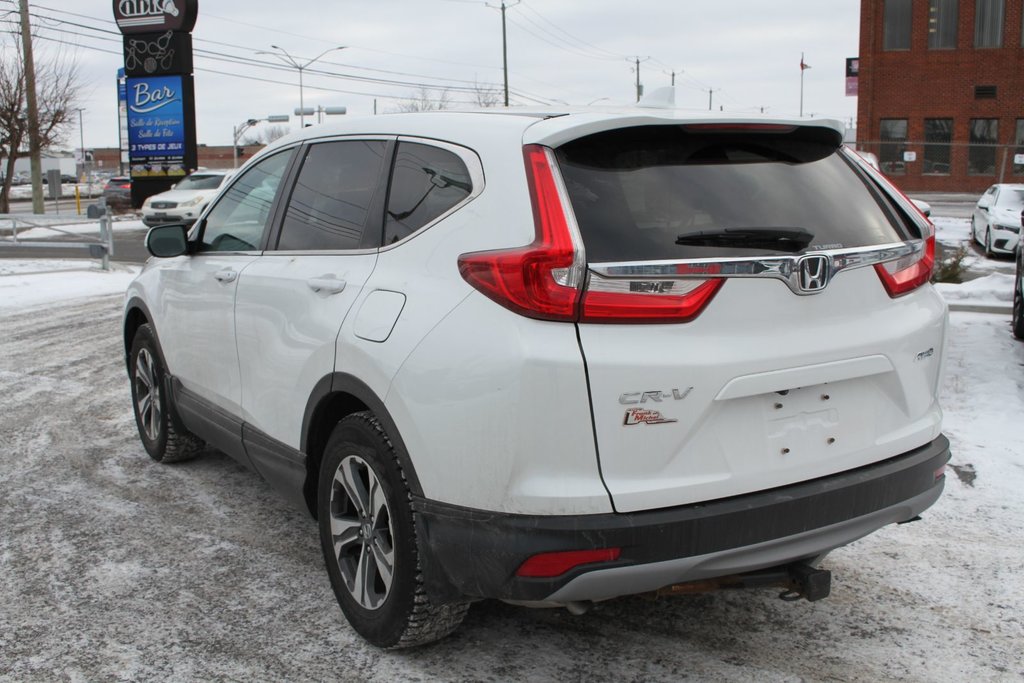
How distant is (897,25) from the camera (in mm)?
44656

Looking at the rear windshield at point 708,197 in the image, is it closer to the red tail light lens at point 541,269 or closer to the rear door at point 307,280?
the red tail light lens at point 541,269

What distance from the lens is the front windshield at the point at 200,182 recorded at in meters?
27.7

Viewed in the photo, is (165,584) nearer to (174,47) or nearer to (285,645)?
(285,645)

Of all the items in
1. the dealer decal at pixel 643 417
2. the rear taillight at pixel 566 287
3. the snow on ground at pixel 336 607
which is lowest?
the snow on ground at pixel 336 607

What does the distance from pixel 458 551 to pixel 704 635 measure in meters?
1.18

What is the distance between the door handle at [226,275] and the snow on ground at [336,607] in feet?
3.86

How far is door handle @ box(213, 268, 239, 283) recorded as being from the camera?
14.2 feet

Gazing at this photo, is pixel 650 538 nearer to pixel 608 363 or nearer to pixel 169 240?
pixel 608 363

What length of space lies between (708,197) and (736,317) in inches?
15.9

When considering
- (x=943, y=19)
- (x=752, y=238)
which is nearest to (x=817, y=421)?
(x=752, y=238)

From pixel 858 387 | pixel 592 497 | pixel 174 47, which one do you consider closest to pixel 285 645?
pixel 592 497

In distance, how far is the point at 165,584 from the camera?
398cm

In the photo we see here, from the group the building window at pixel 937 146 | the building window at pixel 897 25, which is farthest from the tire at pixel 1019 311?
the building window at pixel 897 25

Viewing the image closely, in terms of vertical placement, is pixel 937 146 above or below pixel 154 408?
above
